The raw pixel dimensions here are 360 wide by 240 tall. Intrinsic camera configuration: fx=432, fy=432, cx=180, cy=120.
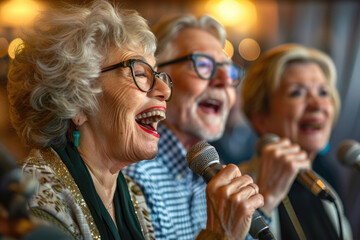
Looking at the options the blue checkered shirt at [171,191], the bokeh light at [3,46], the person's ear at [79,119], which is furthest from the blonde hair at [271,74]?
the bokeh light at [3,46]

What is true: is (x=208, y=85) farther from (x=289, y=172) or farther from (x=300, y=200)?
(x=300, y=200)

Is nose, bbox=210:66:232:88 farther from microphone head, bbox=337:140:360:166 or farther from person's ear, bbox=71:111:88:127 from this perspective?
person's ear, bbox=71:111:88:127

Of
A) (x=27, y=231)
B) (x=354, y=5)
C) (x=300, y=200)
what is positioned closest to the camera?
(x=27, y=231)

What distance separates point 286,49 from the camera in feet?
7.50

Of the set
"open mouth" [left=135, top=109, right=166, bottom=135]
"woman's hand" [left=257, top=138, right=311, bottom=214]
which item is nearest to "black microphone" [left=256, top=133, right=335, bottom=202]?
"woman's hand" [left=257, top=138, right=311, bottom=214]

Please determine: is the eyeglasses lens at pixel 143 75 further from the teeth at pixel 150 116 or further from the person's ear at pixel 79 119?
the person's ear at pixel 79 119

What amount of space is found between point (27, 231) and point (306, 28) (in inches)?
169

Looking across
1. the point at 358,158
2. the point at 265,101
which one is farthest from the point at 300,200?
the point at 265,101

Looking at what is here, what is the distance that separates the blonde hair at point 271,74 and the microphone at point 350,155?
0.47 m

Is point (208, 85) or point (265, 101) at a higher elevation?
point (208, 85)

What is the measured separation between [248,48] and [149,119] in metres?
3.79

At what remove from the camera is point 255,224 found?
1.16 m

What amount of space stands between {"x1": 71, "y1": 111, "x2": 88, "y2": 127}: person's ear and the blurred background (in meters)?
2.16

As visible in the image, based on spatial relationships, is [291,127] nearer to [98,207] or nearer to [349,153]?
[349,153]
